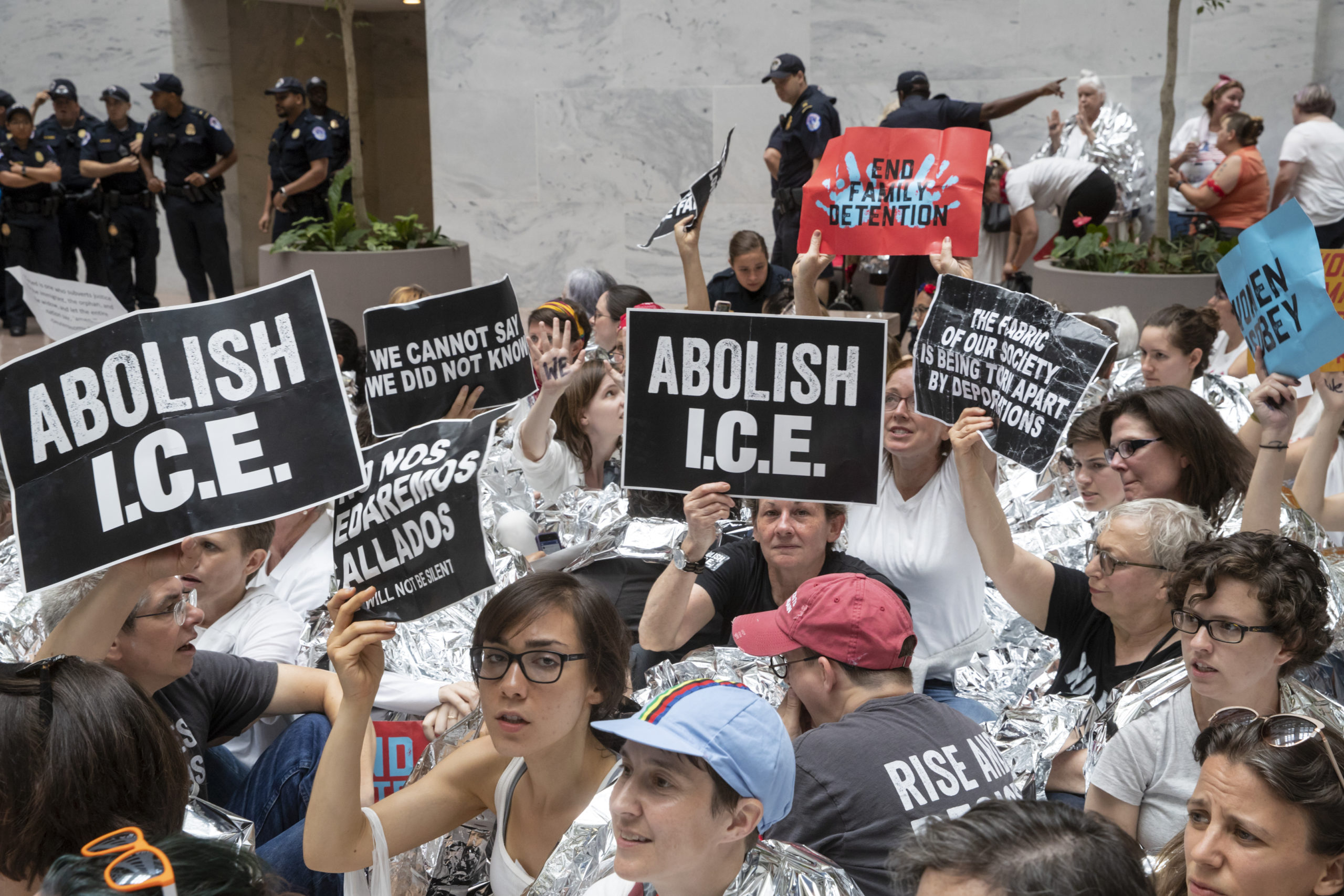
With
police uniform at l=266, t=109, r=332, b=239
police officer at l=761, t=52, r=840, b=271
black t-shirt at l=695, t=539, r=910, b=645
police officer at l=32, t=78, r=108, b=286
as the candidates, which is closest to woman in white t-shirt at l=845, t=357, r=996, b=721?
black t-shirt at l=695, t=539, r=910, b=645

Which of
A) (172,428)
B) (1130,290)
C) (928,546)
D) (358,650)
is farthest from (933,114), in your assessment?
(358,650)

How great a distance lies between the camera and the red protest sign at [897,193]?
17.8ft

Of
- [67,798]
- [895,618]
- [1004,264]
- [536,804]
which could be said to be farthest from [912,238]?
[1004,264]

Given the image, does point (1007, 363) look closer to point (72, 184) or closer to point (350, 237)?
point (350, 237)

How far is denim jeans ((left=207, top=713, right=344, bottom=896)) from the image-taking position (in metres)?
2.79

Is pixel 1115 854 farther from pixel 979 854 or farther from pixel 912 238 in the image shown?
pixel 912 238

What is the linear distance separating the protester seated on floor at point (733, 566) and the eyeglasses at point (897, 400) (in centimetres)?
60

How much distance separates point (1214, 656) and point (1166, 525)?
57 cm

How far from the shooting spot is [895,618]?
290 centimetres

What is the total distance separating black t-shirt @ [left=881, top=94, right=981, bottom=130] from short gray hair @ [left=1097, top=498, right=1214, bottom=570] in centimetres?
649

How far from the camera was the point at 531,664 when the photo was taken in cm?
262

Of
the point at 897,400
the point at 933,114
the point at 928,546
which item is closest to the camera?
the point at 928,546

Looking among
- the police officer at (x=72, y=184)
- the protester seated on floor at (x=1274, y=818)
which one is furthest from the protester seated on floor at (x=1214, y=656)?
the police officer at (x=72, y=184)

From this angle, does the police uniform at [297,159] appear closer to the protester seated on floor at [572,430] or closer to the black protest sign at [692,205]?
the black protest sign at [692,205]
